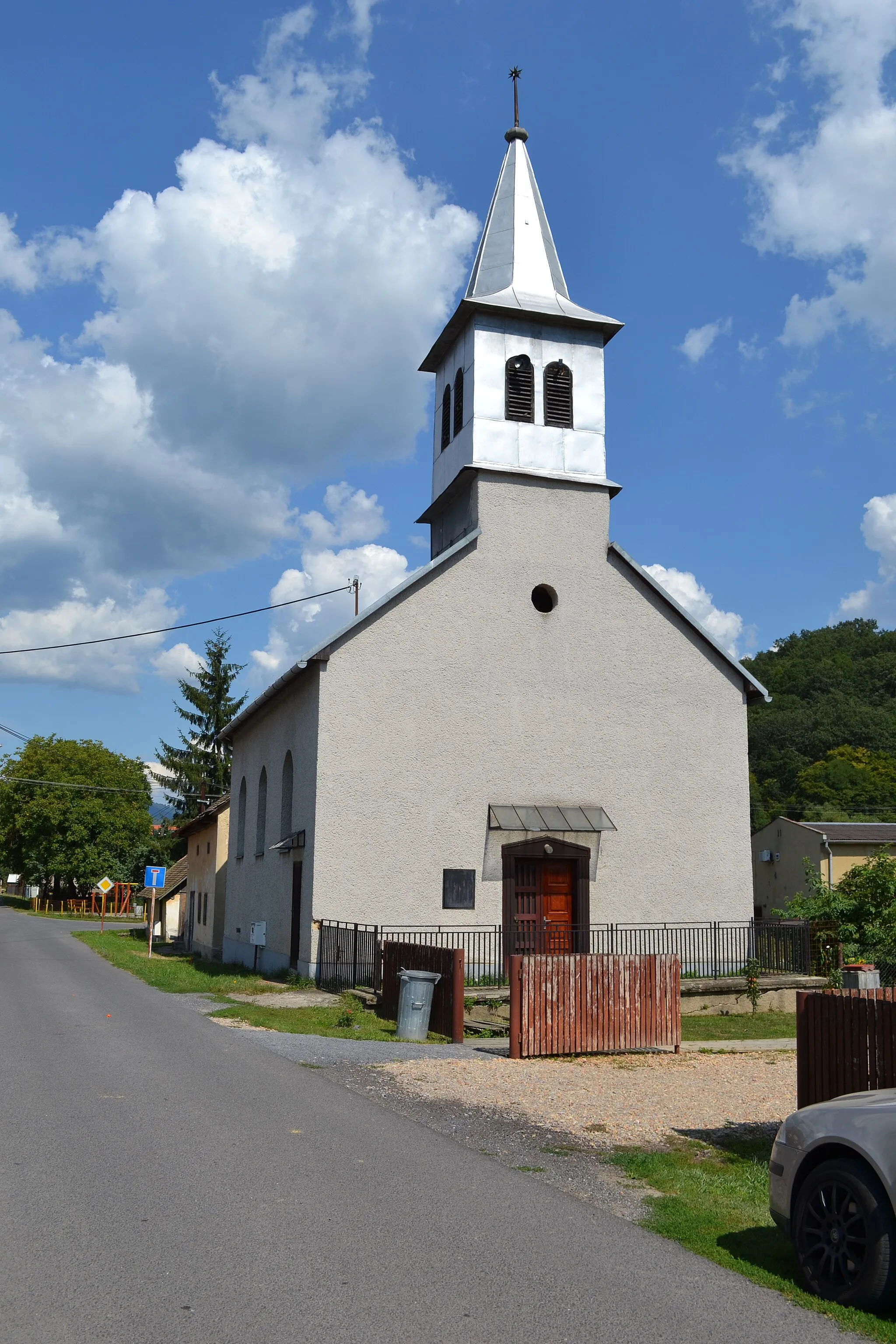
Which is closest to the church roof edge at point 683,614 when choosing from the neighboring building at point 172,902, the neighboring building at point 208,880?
the neighboring building at point 208,880

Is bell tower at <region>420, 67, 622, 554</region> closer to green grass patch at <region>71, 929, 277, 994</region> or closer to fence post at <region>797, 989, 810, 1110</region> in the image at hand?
green grass patch at <region>71, 929, 277, 994</region>

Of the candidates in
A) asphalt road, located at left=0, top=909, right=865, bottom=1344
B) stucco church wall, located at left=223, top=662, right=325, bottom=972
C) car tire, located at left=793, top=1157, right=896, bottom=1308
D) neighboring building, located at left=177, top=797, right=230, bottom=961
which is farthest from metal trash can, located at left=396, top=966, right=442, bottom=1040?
neighboring building, located at left=177, top=797, right=230, bottom=961

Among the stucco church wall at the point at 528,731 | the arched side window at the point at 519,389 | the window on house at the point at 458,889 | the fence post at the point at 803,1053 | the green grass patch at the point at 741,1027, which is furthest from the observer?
the arched side window at the point at 519,389

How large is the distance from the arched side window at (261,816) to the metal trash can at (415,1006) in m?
12.6

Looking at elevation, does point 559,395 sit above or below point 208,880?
above

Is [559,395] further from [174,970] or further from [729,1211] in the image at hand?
[729,1211]

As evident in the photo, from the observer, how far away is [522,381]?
24516 mm

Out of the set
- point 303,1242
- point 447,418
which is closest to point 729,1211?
point 303,1242

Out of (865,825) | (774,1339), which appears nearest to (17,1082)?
(774,1339)

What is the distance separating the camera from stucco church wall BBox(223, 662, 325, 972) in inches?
857

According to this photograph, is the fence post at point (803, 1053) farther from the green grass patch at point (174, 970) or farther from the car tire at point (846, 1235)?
the green grass patch at point (174, 970)

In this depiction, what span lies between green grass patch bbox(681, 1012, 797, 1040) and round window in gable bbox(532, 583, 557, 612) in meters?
8.72

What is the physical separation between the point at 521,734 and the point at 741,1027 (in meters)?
7.24

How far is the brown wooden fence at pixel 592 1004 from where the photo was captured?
13.7 meters
